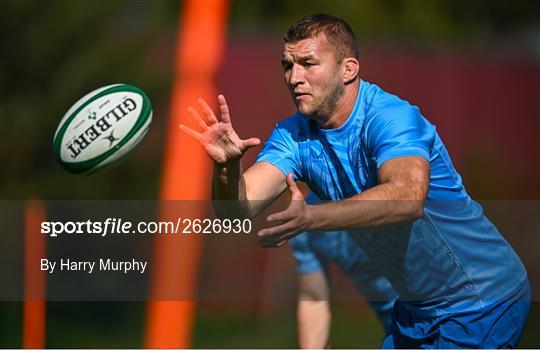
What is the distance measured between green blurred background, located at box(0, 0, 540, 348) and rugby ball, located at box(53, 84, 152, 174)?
10.6 ft

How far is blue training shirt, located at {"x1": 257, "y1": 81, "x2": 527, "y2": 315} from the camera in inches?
167

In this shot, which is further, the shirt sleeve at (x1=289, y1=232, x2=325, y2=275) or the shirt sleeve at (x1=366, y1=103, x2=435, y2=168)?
the shirt sleeve at (x1=289, y1=232, x2=325, y2=275)

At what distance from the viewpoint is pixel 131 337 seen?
8.99 m

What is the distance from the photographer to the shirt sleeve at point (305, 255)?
5680 millimetres

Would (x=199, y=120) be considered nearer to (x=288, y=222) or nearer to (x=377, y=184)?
(x=377, y=184)

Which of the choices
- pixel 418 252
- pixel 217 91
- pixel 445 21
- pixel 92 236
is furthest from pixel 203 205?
pixel 445 21

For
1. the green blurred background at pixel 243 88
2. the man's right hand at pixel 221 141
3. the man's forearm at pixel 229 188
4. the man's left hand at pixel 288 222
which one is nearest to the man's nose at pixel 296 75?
the man's right hand at pixel 221 141

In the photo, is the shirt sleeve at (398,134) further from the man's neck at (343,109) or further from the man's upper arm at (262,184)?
the man's upper arm at (262,184)

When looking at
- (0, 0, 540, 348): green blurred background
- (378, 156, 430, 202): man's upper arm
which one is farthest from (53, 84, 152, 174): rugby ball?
(0, 0, 540, 348): green blurred background

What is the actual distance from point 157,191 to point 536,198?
432 cm

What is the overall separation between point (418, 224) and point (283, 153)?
649 millimetres

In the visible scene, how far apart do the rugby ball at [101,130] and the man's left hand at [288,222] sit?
2.06 m

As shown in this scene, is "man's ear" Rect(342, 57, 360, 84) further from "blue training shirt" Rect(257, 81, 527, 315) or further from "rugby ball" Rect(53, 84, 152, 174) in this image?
"rugby ball" Rect(53, 84, 152, 174)

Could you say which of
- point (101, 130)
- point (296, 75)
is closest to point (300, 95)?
point (296, 75)
